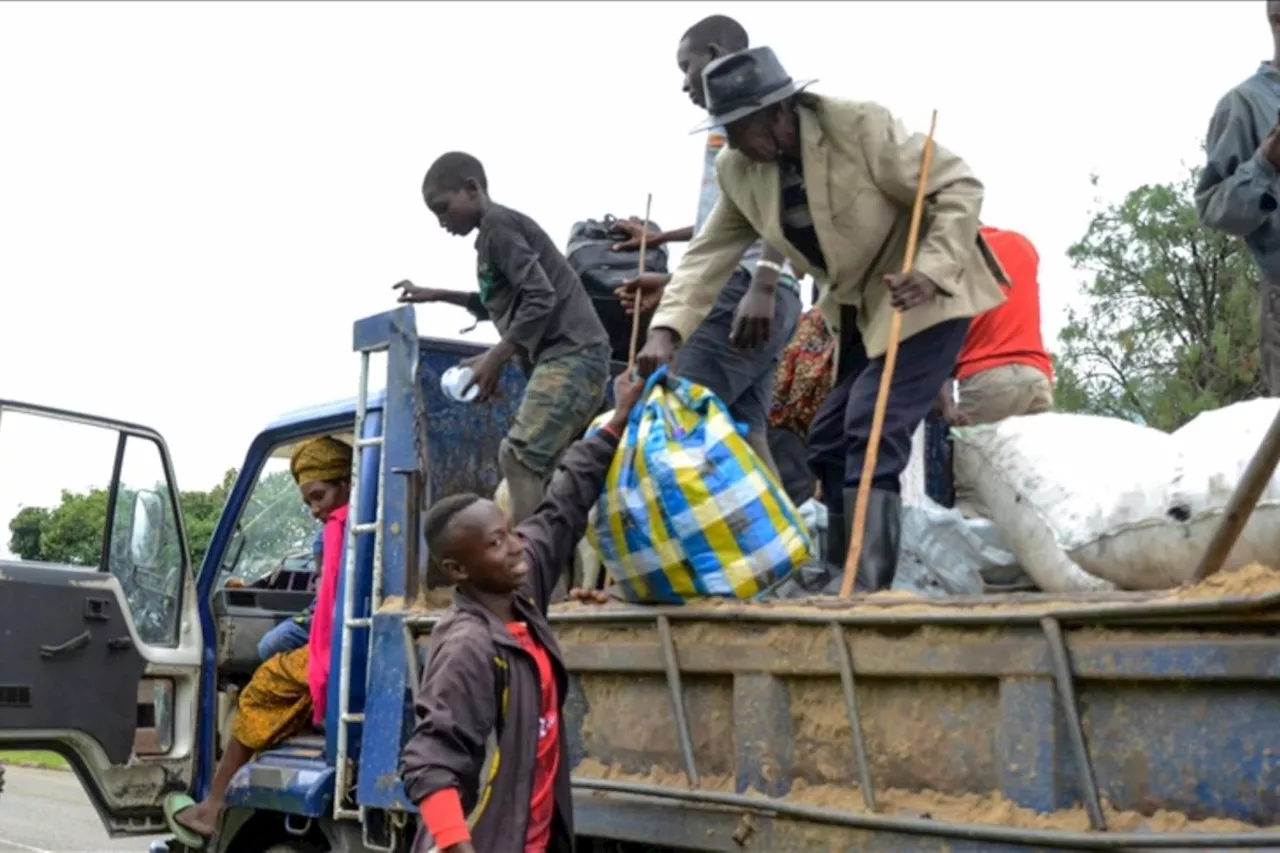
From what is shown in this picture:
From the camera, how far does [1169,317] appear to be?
19031 millimetres

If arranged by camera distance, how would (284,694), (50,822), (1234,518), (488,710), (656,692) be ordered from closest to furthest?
(1234,518) < (488,710) < (656,692) < (284,694) < (50,822)

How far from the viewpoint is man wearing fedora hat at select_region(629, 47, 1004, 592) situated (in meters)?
3.58

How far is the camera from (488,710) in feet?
9.95

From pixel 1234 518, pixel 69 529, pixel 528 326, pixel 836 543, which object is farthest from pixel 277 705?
pixel 1234 518

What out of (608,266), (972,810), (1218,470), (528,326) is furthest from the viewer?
(608,266)

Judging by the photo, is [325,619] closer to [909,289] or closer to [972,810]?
[909,289]

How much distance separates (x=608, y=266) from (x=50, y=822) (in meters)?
7.14

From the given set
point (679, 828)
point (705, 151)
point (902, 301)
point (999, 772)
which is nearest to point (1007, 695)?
point (999, 772)

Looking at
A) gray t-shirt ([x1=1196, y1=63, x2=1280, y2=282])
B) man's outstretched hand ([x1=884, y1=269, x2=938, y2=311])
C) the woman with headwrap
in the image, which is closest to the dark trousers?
man's outstretched hand ([x1=884, y1=269, x2=938, y2=311])

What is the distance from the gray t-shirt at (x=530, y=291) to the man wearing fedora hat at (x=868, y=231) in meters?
0.72

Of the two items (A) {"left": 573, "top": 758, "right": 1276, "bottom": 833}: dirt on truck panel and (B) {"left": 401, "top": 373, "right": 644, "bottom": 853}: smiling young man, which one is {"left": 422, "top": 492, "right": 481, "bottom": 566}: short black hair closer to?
(B) {"left": 401, "top": 373, "right": 644, "bottom": 853}: smiling young man

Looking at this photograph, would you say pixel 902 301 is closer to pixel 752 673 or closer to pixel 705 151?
pixel 752 673

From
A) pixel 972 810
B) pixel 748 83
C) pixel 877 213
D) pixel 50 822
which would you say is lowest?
pixel 50 822

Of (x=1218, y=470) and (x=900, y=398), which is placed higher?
(x=900, y=398)
